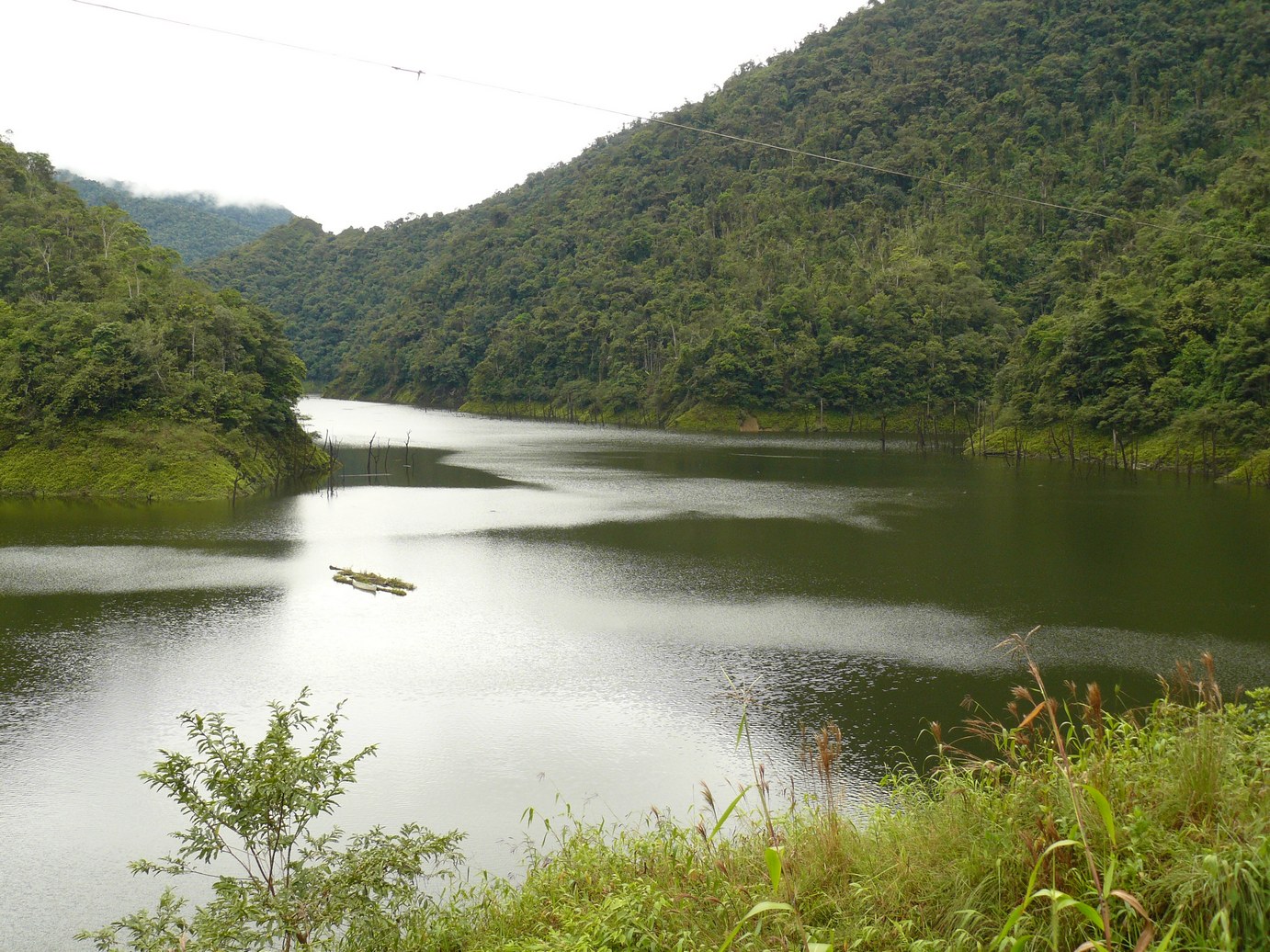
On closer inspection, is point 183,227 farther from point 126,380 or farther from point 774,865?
point 774,865

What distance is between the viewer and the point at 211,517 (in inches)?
1337

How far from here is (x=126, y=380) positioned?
38844mm

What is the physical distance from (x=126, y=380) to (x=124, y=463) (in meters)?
3.63

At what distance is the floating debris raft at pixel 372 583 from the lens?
23438mm

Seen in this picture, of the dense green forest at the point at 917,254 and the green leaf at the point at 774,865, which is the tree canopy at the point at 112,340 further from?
the dense green forest at the point at 917,254

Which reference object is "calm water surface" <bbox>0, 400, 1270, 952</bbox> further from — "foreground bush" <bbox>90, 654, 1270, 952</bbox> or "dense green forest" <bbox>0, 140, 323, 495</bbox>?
"foreground bush" <bbox>90, 654, 1270, 952</bbox>

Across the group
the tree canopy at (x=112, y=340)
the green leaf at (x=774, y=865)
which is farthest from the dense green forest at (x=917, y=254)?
the green leaf at (x=774, y=865)

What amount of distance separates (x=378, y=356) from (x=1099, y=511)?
106m

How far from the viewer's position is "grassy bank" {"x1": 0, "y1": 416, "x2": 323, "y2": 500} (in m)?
37.7

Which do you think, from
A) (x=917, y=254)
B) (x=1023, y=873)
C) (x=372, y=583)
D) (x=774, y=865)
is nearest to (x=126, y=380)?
(x=372, y=583)

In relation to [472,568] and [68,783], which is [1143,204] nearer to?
[472,568]

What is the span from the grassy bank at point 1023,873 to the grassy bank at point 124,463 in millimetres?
36714

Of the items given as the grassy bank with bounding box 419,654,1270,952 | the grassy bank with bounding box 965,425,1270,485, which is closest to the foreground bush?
the grassy bank with bounding box 419,654,1270,952

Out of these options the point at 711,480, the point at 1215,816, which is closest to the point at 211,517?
the point at 711,480
